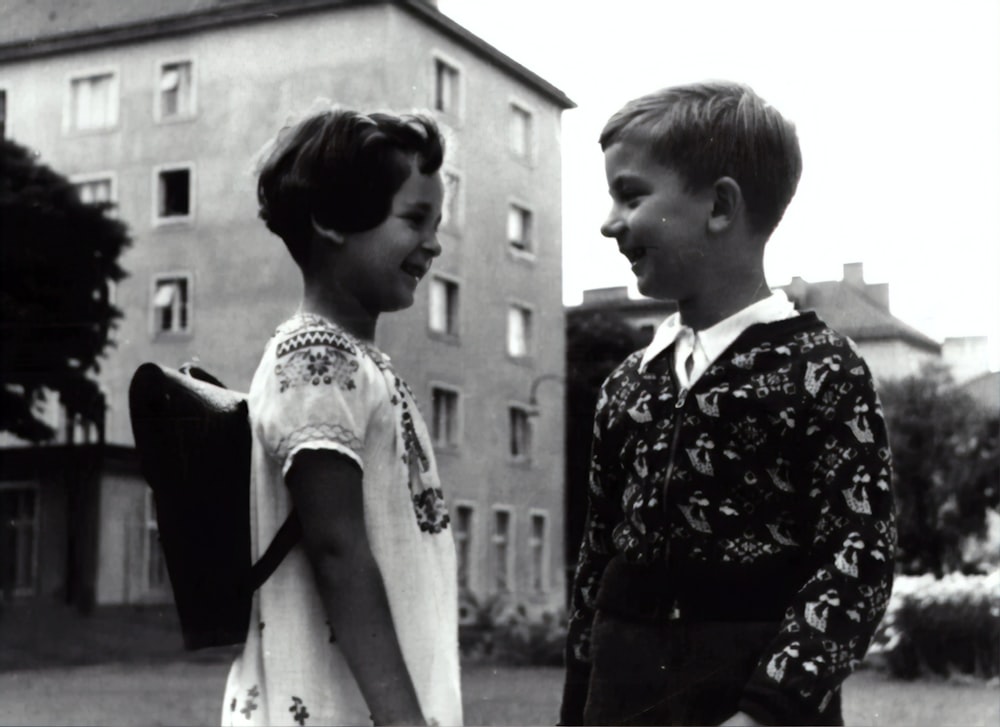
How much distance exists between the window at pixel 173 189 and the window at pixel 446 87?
394cm

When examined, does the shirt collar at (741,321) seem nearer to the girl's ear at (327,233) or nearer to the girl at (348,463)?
the girl at (348,463)

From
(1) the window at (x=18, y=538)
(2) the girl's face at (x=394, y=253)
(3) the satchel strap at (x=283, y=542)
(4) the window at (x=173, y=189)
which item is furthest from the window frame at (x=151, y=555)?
(1) the window at (x=18, y=538)

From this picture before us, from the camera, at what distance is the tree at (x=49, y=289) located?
14000mm

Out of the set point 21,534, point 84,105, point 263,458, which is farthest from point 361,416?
point 21,534

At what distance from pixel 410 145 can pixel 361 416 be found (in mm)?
318

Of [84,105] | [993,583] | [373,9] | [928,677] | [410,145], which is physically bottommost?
[928,677]

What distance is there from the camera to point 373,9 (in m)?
4.45

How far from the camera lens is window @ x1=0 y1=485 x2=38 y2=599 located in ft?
57.5

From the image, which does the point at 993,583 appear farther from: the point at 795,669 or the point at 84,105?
the point at 795,669

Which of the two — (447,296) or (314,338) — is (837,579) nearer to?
(314,338)

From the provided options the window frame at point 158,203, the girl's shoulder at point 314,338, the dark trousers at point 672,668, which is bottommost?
the dark trousers at point 672,668

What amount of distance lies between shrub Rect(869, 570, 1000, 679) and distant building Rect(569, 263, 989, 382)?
6.44 metres

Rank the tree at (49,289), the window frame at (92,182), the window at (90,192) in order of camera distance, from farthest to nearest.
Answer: the window at (90,192) → the window frame at (92,182) → the tree at (49,289)

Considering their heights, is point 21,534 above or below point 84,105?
below
